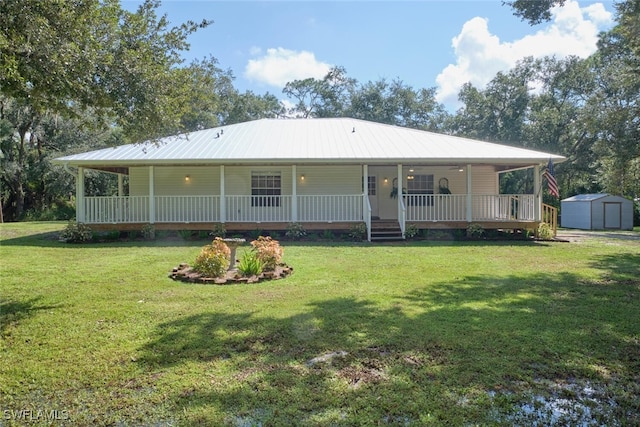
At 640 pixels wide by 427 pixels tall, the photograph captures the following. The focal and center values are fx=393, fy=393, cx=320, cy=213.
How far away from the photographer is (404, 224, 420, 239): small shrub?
512 inches

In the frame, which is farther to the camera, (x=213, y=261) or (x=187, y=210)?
(x=187, y=210)

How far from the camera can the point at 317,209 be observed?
1373 centimetres

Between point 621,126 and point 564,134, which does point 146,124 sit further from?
point 564,134

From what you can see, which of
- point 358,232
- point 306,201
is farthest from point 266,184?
point 358,232

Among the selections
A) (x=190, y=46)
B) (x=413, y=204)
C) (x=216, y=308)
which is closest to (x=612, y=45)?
(x=413, y=204)

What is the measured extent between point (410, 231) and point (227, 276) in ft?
24.7

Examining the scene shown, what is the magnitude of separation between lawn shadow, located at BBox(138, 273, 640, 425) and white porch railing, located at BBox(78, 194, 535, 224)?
8.11 metres

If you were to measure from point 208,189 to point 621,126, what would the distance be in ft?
57.8

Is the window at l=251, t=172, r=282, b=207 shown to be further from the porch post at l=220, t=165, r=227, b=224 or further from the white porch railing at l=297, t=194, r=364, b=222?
the porch post at l=220, t=165, r=227, b=224

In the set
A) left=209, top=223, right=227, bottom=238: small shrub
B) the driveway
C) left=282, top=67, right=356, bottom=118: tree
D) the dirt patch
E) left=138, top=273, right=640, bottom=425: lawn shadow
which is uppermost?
left=282, top=67, right=356, bottom=118: tree

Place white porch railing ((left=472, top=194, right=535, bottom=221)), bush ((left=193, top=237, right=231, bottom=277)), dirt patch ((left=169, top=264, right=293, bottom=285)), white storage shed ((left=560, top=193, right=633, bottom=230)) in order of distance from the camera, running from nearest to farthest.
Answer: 1. dirt patch ((left=169, top=264, right=293, bottom=285))
2. bush ((left=193, top=237, right=231, bottom=277))
3. white porch railing ((left=472, top=194, right=535, bottom=221))
4. white storage shed ((left=560, top=193, right=633, bottom=230))

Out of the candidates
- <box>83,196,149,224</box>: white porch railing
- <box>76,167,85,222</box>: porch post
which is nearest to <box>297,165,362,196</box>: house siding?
<box>83,196,149,224</box>: white porch railing

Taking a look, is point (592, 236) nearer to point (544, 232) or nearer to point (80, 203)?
point (544, 232)

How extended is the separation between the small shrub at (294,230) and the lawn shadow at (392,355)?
24.4 ft
